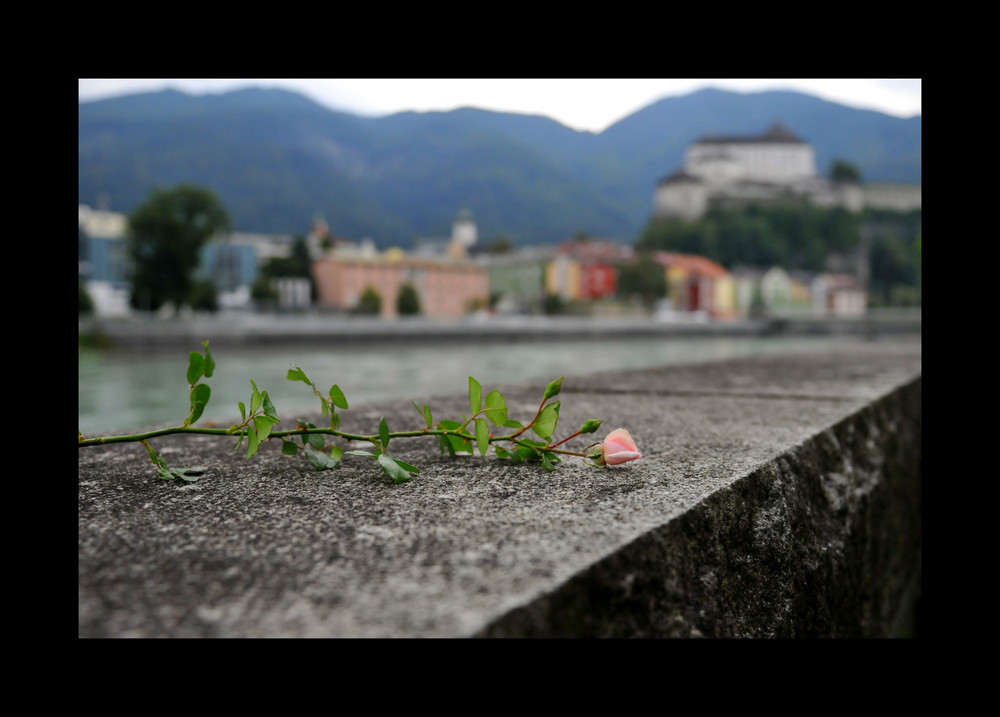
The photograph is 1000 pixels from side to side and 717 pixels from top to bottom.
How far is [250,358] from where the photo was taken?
1716 cm

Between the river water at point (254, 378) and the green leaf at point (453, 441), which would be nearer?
the green leaf at point (453, 441)

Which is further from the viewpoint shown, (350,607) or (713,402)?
(713,402)

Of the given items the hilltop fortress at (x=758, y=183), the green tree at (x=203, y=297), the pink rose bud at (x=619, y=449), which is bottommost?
the pink rose bud at (x=619, y=449)

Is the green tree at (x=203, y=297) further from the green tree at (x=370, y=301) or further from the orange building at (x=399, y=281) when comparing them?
the orange building at (x=399, y=281)

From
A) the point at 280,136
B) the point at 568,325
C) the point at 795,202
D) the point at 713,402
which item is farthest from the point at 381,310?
the point at 280,136

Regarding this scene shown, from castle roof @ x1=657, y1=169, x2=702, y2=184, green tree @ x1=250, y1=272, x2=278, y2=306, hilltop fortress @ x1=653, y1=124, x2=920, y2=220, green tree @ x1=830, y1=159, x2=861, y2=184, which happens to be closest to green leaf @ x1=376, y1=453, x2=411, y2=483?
green tree @ x1=250, y1=272, x2=278, y2=306

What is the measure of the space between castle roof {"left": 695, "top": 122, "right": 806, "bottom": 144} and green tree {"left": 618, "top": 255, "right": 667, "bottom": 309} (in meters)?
24.3

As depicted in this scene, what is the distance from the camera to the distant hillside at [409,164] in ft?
253

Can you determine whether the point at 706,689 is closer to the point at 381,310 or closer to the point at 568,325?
the point at 568,325

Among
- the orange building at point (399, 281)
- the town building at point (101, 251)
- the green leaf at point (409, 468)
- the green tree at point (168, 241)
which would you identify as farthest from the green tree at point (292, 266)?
the green leaf at point (409, 468)

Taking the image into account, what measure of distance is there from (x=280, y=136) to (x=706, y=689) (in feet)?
379

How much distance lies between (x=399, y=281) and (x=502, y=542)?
52.4m

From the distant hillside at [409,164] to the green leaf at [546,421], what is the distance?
218 ft

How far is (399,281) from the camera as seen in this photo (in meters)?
52.2
